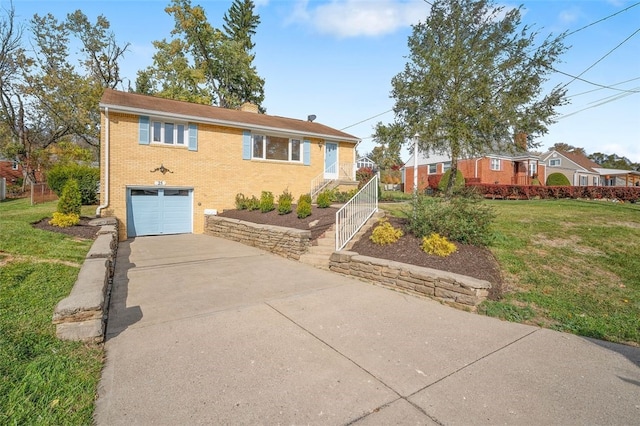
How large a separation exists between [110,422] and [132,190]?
452 inches

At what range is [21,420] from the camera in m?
2.05

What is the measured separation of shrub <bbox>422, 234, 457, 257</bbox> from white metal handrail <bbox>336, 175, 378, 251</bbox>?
2030 mm

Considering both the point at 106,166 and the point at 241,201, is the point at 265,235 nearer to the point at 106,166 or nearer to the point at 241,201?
the point at 241,201

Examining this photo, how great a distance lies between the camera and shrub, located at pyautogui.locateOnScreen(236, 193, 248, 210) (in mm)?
13253

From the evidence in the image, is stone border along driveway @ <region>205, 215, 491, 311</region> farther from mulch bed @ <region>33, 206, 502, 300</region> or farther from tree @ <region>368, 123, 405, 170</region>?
tree @ <region>368, 123, 405, 170</region>

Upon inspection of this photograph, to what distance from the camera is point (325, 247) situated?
7867mm

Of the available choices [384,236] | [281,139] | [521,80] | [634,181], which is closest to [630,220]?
[521,80]

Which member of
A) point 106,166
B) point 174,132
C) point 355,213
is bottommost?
point 355,213

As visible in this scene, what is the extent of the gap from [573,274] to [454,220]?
7.22ft

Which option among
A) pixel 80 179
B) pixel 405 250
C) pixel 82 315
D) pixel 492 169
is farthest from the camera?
pixel 492 169

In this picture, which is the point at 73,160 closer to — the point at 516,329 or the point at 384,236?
the point at 384,236

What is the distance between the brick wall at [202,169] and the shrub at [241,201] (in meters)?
0.21

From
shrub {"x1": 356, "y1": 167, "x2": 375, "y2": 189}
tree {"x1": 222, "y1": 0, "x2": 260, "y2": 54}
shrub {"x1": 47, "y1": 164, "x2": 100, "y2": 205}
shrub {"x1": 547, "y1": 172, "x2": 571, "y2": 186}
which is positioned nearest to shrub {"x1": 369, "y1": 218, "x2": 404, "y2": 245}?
shrub {"x1": 356, "y1": 167, "x2": 375, "y2": 189}

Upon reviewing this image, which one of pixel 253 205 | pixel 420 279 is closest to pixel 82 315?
pixel 420 279
